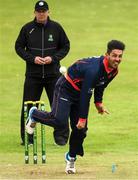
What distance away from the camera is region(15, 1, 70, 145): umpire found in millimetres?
16406

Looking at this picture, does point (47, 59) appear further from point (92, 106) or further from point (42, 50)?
point (92, 106)

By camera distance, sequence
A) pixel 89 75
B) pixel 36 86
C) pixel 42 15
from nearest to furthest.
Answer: pixel 89 75 < pixel 42 15 < pixel 36 86

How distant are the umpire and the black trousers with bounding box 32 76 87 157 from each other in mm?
2582

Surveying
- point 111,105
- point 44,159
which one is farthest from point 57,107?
point 111,105

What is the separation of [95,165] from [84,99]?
1.89m

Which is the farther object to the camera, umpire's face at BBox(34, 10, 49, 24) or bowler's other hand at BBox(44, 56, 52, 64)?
bowler's other hand at BBox(44, 56, 52, 64)

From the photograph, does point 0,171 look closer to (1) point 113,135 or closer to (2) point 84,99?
(2) point 84,99

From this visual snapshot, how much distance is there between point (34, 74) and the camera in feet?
54.6

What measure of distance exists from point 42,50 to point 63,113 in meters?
3.33

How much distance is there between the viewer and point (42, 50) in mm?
16469

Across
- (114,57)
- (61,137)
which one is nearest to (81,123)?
(114,57)

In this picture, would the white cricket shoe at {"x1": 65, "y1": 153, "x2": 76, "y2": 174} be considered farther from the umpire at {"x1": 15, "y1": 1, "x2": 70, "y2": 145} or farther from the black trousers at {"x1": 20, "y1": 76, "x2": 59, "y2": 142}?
the black trousers at {"x1": 20, "y1": 76, "x2": 59, "y2": 142}

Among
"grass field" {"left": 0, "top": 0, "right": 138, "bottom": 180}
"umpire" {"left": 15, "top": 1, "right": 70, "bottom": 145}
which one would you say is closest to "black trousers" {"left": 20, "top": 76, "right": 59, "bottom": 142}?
"umpire" {"left": 15, "top": 1, "right": 70, "bottom": 145}

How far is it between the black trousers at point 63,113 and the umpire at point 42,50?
2582 mm
